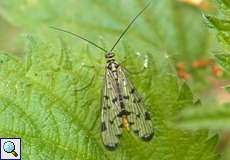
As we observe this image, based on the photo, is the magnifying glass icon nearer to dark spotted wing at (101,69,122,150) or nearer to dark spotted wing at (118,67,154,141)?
dark spotted wing at (101,69,122,150)

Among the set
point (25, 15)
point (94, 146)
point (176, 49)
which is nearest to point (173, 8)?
point (176, 49)

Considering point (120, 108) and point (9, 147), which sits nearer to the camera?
point (9, 147)

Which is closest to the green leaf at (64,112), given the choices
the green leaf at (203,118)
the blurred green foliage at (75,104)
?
the blurred green foliage at (75,104)

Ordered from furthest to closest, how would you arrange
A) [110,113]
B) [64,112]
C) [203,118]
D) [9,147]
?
[110,113], [64,112], [9,147], [203,118]

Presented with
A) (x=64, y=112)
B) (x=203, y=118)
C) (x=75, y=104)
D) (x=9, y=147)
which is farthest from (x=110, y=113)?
(x=203, y=118)

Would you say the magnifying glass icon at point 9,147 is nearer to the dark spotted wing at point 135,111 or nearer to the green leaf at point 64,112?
the green leaf at point 64,112

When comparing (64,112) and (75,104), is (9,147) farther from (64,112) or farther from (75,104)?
(75,104)

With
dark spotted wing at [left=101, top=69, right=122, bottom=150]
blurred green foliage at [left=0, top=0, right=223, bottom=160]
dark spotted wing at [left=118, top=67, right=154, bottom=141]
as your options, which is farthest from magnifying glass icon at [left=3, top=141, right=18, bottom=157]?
dark spotted wing at [left=118, top=67, right=154, bottom=141]

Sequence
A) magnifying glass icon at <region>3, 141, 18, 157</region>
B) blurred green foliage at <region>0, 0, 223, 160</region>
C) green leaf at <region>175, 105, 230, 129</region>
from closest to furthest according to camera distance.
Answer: green leaf at <region>175, 105, 230, 129</region> < magnifying glass icon at <region>3, 141, 18, 157</region> < blurred green foliage at <region>0, 0, 223, 160</region>
